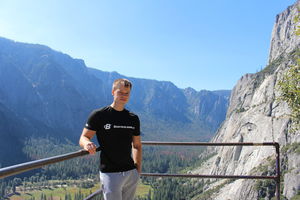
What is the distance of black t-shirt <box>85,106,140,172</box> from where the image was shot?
390 cm

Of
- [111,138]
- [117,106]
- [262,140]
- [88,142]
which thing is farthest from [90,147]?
[262,140]

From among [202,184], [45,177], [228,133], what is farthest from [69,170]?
[228,133]

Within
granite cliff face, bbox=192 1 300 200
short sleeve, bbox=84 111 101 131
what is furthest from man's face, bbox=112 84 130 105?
granite cliff face, bbox=192 1 300 200

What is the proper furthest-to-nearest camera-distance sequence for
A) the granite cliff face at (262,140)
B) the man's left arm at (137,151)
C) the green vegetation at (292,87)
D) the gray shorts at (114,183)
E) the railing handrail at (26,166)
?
1. the granite cliff face at (262,140)
2. the green vegetation at (292,87)
3. the man's left arm at (137,151)
4. the gray shorts at (114,183)
5. the railing handrail at (26,166)

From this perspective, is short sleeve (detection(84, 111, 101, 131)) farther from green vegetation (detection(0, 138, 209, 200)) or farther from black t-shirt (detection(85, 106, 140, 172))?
green vegetation (detection(0, 138, 209, 200))

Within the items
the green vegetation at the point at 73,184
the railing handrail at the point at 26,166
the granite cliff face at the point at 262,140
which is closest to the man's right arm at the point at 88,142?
the railing handrail at the point at 26,166

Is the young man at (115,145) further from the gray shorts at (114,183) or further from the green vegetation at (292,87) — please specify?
the green vegetation at (292,87)

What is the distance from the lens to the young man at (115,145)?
3.85 metres

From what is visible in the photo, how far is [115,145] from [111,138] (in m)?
0.11

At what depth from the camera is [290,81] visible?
41.8 feet

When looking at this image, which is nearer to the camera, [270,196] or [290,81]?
[290,81]

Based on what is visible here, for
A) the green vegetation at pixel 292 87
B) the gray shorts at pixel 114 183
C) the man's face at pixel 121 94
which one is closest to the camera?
the gray shorts at pixel 114 183

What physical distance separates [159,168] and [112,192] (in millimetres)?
188261

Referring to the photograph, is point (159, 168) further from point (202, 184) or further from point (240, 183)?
point (240, 183)
